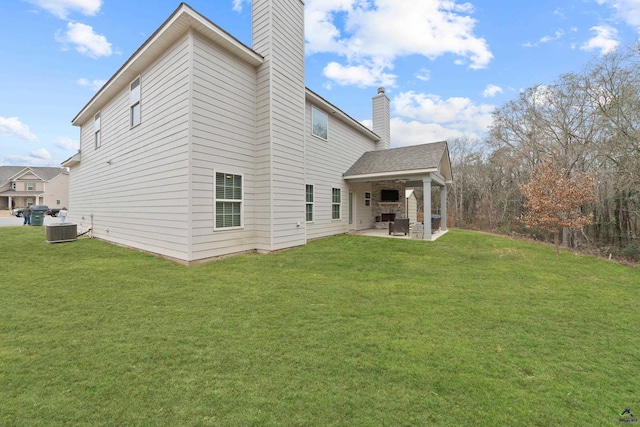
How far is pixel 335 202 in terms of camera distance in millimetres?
11680

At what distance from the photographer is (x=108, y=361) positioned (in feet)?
7.84

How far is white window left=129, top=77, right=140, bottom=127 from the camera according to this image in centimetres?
795

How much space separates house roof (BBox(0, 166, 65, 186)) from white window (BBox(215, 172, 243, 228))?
44.0m

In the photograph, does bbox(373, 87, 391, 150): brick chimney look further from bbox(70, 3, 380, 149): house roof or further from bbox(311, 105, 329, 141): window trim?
bbox(70, 3, 380, 149): house roof

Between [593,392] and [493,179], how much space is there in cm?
2461

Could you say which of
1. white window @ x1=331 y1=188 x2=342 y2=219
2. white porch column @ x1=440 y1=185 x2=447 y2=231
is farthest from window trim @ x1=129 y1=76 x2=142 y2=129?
white porch column @ x1=440 y1=185 x2=447 y2=231

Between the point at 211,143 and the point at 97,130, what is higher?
the point at 97,130

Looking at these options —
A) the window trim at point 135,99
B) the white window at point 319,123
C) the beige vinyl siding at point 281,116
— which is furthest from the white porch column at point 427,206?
the window trim at point 135,99

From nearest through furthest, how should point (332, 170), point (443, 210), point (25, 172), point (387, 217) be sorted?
point (332, 170) → point (443, 210) → point (387, 217) → point (25, 172)

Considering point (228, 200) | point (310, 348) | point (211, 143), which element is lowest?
point (310, 348)

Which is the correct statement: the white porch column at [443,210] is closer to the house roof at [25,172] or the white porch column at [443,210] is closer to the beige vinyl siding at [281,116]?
the beige vinyl siding at [281,116]

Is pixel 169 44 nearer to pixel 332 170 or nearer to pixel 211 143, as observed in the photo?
pixel 211 143

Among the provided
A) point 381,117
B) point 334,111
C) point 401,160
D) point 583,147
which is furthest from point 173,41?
point 583,147

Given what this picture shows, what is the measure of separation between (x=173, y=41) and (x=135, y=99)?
106 inches
